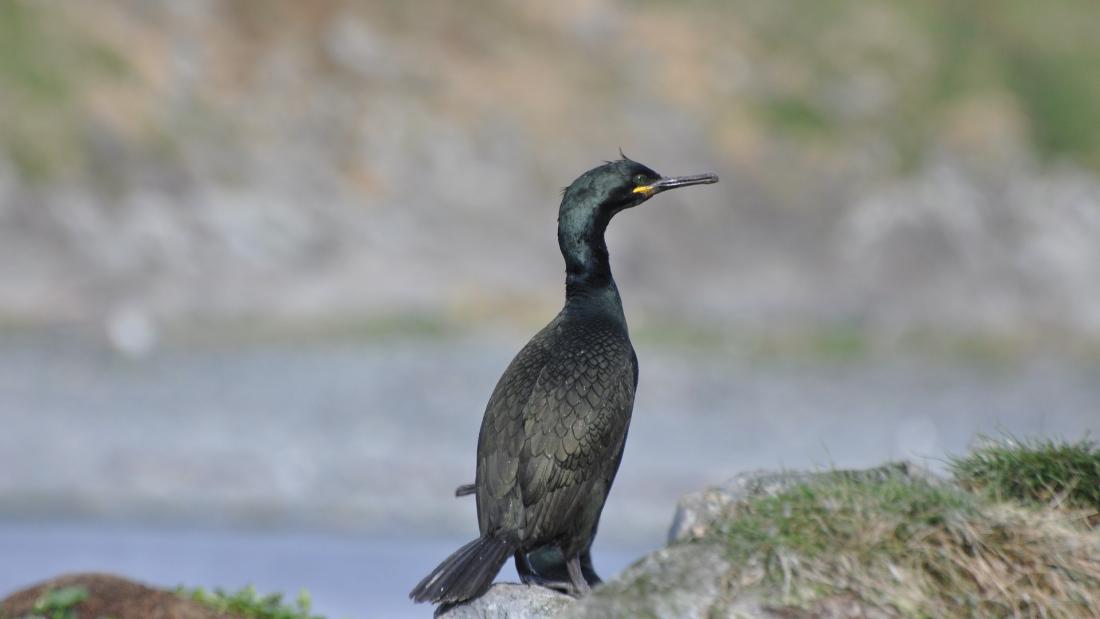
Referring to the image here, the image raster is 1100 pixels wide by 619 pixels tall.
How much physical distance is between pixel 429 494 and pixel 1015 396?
500 inches

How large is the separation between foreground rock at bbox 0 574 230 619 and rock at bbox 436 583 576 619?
1444mm

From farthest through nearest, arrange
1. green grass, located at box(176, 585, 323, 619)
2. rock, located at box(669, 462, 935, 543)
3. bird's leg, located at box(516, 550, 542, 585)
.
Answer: green grass, located at box(176, 585, 323, 619) < bird's leg, located at box(516, 550, 542, 585) < rock, located at box(669, 462, 935, 543)

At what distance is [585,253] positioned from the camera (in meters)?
7.55

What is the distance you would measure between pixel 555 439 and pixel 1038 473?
2140 mm

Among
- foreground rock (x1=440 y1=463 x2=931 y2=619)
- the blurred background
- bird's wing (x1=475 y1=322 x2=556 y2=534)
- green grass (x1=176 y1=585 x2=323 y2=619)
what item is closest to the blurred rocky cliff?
the blurred background

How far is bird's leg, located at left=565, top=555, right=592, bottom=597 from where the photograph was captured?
6.96 metres

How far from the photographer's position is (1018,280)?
3953 cm

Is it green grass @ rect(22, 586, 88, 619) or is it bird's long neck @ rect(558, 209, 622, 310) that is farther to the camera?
bird's long neck @ rect(558, 209, 622, 310)

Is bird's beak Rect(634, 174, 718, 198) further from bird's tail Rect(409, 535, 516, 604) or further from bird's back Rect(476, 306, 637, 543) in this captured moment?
bird's tail Rect(409, 535, 516, 604)

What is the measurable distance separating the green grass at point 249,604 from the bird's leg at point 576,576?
1681 millimetres

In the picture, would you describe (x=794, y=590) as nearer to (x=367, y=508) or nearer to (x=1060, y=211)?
(x=367, y=508)

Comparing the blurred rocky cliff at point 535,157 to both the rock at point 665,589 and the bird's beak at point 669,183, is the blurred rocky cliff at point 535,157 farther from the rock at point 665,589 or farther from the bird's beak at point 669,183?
the rock at point 665,589

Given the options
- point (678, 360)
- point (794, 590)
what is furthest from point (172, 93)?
point (794, 590)

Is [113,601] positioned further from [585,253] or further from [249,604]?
[585,253]
